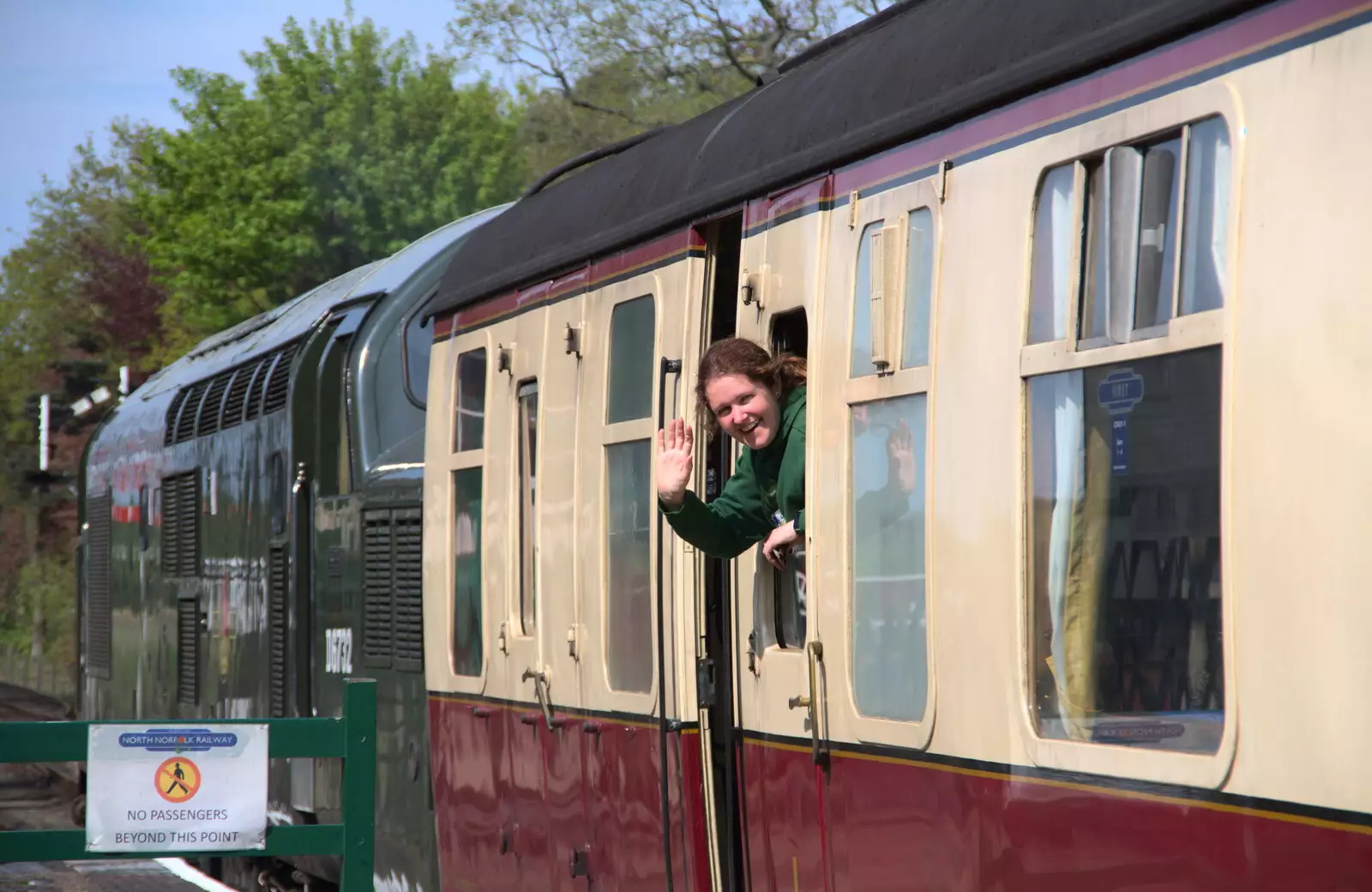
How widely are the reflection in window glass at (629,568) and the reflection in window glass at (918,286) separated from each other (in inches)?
62.9

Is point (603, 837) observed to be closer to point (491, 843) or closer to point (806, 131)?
Answer: point (491, 843)

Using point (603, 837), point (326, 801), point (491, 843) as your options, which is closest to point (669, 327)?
point (603, 837)

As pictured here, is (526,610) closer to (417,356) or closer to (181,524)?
(417,356)

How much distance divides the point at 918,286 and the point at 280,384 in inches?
286

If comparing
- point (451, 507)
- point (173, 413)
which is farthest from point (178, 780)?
point (173, 413)

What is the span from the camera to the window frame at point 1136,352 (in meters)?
3.26

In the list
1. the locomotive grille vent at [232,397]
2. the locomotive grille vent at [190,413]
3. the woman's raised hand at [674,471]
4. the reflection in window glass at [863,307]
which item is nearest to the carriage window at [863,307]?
the reflection in window glass at [863,307]

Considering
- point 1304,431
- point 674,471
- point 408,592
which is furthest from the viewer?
point 408,592

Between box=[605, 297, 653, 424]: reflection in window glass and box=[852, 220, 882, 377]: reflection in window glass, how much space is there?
1.30 metres

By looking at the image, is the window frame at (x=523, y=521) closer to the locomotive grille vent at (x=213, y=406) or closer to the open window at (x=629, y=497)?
the open window at (x=629, y=497)

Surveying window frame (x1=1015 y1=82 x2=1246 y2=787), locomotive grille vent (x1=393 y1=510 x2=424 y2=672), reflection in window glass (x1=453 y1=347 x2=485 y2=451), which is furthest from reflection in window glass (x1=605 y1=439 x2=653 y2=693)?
locomotive grille vent (x1=393 y1=510 x2=424 y2=672)

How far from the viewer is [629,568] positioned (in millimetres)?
6059

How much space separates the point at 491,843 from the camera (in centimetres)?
736

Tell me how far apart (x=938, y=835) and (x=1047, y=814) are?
46 cm
